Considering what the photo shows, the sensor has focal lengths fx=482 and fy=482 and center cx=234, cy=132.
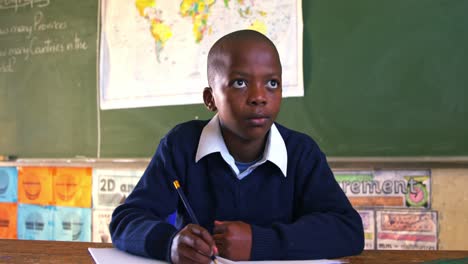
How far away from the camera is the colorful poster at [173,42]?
2.46 m

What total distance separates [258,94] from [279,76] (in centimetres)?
9

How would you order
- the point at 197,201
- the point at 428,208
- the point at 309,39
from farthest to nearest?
the point at 309,39 < the point at 428,208 < the point at 197,201

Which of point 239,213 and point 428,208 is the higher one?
point 239,213

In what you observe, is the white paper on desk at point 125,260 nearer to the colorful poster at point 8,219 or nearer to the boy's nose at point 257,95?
Result: the boy's nose at point 257,95

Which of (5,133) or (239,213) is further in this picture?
(5,133)

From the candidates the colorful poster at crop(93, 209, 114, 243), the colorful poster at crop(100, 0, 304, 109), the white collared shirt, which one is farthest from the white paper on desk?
the colorful poster at crop(93, 209, 114, 243)

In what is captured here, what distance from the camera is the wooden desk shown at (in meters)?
0.88

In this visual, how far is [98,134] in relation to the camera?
2949 mm

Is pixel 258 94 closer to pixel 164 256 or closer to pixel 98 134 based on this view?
pixel 164 256

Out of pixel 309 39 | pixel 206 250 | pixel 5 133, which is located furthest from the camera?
pixel 5 133

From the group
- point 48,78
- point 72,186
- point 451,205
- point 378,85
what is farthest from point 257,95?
point 48,78

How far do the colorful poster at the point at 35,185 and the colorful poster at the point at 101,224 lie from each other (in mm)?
367

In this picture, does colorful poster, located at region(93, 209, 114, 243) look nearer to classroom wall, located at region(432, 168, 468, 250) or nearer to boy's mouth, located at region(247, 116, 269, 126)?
classroom wall, located at region(432, 168, 468, 250)

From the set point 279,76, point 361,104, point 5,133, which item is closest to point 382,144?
point 361,104
